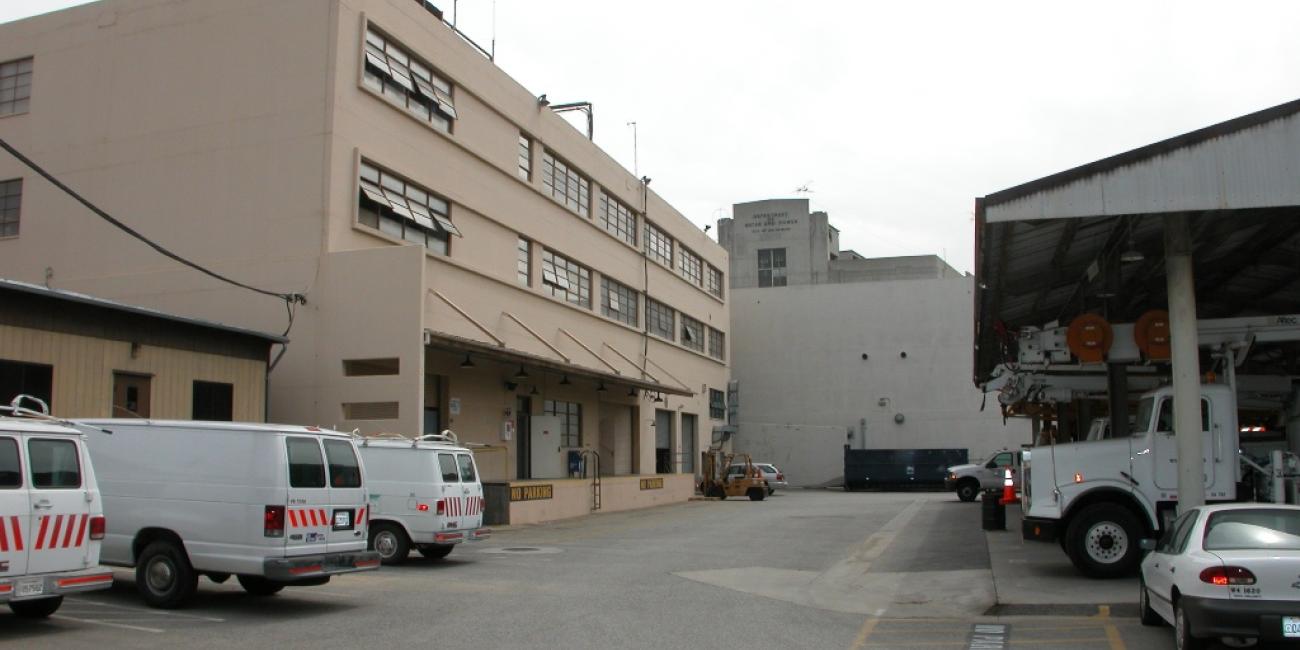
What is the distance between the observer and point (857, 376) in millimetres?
57219

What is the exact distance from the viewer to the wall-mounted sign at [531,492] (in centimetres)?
2645

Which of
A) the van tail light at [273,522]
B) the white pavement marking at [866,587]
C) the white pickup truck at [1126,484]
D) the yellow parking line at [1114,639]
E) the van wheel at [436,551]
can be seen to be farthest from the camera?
the van wheel at [436,551]

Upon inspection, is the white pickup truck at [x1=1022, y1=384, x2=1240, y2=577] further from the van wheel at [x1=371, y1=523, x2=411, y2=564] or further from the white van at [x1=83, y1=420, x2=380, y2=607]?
the van wheel at [x1=371, y1=523, x2=411, y2=564]

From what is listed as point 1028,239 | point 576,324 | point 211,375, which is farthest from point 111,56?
point 1028,239

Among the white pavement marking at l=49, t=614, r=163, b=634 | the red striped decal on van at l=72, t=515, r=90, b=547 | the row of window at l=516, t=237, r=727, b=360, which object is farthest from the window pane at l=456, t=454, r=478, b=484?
the row of window at l=516, t=237, r=727, b=360

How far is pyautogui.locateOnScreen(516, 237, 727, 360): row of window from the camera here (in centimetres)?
3325

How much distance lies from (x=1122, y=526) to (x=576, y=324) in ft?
74.6

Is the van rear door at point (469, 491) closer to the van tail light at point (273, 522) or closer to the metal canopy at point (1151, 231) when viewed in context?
the van tail light at point (273, 522)

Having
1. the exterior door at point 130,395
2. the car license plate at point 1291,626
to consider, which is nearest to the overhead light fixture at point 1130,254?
the car license plate at point 1291,626

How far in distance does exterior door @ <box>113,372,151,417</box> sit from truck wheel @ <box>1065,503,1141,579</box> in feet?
50.6

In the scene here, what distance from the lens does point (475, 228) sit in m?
29.1

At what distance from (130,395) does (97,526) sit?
9.56 m

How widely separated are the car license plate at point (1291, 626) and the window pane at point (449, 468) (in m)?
12.1

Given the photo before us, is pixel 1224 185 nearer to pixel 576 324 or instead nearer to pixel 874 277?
pixel 576 324
